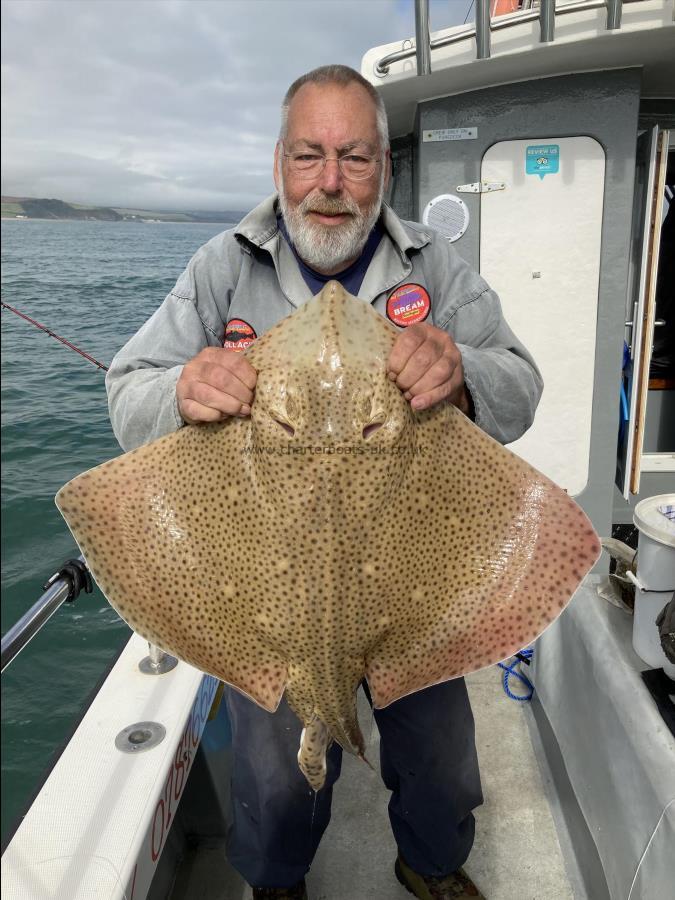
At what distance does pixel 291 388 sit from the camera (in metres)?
1.52

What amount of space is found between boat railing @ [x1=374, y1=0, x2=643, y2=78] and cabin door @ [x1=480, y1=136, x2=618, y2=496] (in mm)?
875

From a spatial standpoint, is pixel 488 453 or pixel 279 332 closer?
pixel 279 332

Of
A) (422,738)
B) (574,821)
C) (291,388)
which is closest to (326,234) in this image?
(291,388)

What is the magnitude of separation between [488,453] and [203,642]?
0.95 meters

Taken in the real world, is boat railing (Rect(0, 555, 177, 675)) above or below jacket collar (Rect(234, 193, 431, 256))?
below

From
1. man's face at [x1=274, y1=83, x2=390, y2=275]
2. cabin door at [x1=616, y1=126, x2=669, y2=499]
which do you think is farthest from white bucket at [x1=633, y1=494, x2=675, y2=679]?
cabin door at [x1=616, y1=126, x2=669, y2=499]

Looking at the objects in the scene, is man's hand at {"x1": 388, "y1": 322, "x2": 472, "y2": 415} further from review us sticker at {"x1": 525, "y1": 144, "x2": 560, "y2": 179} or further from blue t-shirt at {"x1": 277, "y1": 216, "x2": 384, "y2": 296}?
review us sticker at {"x1": 525, "y1": 144, "x2": 560, "y2": 179}

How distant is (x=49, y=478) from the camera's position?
457 inches

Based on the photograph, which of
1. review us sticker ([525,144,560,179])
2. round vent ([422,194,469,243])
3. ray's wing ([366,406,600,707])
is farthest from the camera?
round vent ([422,194,469,243])

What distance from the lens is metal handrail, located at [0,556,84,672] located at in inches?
77.4

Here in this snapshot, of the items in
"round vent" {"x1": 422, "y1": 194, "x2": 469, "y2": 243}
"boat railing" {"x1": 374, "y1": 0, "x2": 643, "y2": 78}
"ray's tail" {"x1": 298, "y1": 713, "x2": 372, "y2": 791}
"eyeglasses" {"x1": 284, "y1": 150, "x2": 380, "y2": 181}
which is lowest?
"ray's tail" {"x1": 298, "y1": 713, "x2": 372, "y2": 791}

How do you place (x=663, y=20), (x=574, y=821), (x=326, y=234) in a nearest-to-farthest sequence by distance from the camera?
1. (x=326, y=234)
2. (x=574, y=821)
3. (x=663, y=20)

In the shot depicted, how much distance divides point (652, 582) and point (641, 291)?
127 inches

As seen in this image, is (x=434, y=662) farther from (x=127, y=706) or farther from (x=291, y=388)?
(x=127, y=706)
